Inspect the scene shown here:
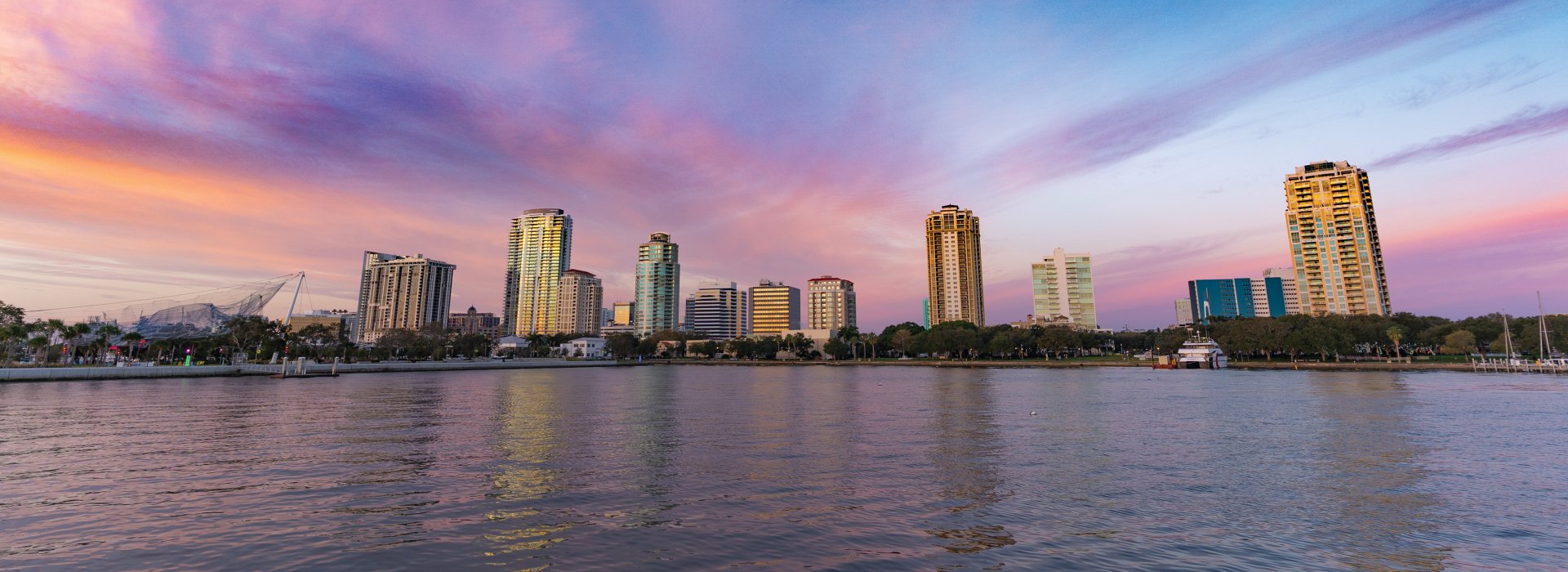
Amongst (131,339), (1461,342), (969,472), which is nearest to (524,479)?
(969,472)

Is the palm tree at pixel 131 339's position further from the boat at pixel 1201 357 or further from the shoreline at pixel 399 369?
the boat at pixel 1201 357

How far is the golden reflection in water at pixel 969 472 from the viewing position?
15.7 metres

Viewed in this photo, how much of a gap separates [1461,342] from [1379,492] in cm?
15977

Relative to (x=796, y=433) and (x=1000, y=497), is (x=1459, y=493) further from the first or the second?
(x=796, y=433)

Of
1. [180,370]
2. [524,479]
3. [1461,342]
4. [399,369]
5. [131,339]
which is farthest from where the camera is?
[399,369]

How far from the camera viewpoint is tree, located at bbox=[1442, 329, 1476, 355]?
129750mm

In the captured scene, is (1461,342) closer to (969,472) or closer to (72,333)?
(969,472)

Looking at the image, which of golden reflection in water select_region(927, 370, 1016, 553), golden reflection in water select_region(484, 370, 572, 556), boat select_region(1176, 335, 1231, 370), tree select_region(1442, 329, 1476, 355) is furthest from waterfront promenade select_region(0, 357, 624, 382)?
tree select_region(1442, 329, 1476, 355)

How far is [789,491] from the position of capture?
20.9m

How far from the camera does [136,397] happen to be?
6084 cm

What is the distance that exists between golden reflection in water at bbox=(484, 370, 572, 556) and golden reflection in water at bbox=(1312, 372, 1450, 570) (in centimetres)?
1799

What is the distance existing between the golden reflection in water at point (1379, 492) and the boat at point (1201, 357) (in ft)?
362

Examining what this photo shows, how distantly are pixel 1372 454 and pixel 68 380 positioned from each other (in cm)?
14214

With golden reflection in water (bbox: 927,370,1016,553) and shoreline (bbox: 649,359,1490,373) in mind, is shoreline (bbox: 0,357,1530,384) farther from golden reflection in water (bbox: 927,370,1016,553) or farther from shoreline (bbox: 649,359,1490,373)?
golden reflection in water (bbox: 927,370,1016,553)
